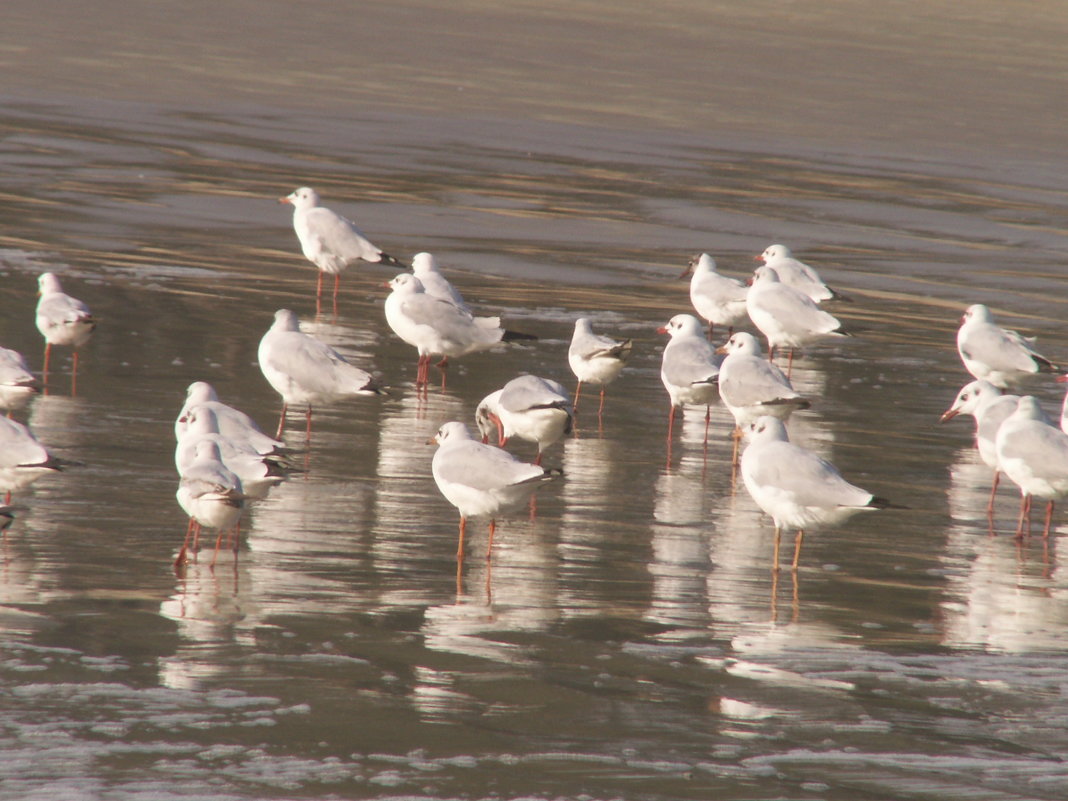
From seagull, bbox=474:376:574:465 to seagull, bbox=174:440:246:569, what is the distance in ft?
8.24

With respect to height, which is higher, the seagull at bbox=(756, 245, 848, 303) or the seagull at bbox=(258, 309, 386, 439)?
the seagull at bbox=(756, 245, 848, 303)

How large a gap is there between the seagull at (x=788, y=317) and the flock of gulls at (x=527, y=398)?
0.02 m

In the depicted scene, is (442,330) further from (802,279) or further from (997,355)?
(997,355)

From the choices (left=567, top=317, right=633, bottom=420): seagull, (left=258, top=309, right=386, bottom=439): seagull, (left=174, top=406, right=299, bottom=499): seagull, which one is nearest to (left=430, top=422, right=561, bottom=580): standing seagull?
(left=174, top=406, right=299, bottom=499): seagull

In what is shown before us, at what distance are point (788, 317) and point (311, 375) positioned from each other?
450 cm

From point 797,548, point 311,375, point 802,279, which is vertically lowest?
point 797,548

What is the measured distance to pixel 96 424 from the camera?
10.1 metres

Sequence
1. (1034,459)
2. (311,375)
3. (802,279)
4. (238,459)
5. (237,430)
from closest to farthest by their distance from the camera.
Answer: (238,459) < (237,430) < (1034,459) < (311,375) < (802,279)

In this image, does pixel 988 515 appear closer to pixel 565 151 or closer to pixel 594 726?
pixel 594 726

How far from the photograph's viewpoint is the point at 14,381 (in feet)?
32.0

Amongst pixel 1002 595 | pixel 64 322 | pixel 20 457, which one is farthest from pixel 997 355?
pixel 20 457

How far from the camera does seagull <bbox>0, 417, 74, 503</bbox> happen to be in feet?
25.8

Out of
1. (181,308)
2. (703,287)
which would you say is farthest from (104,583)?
(703,287)

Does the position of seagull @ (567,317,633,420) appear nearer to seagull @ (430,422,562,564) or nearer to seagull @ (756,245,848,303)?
seagull @ (756,245,848,303)
